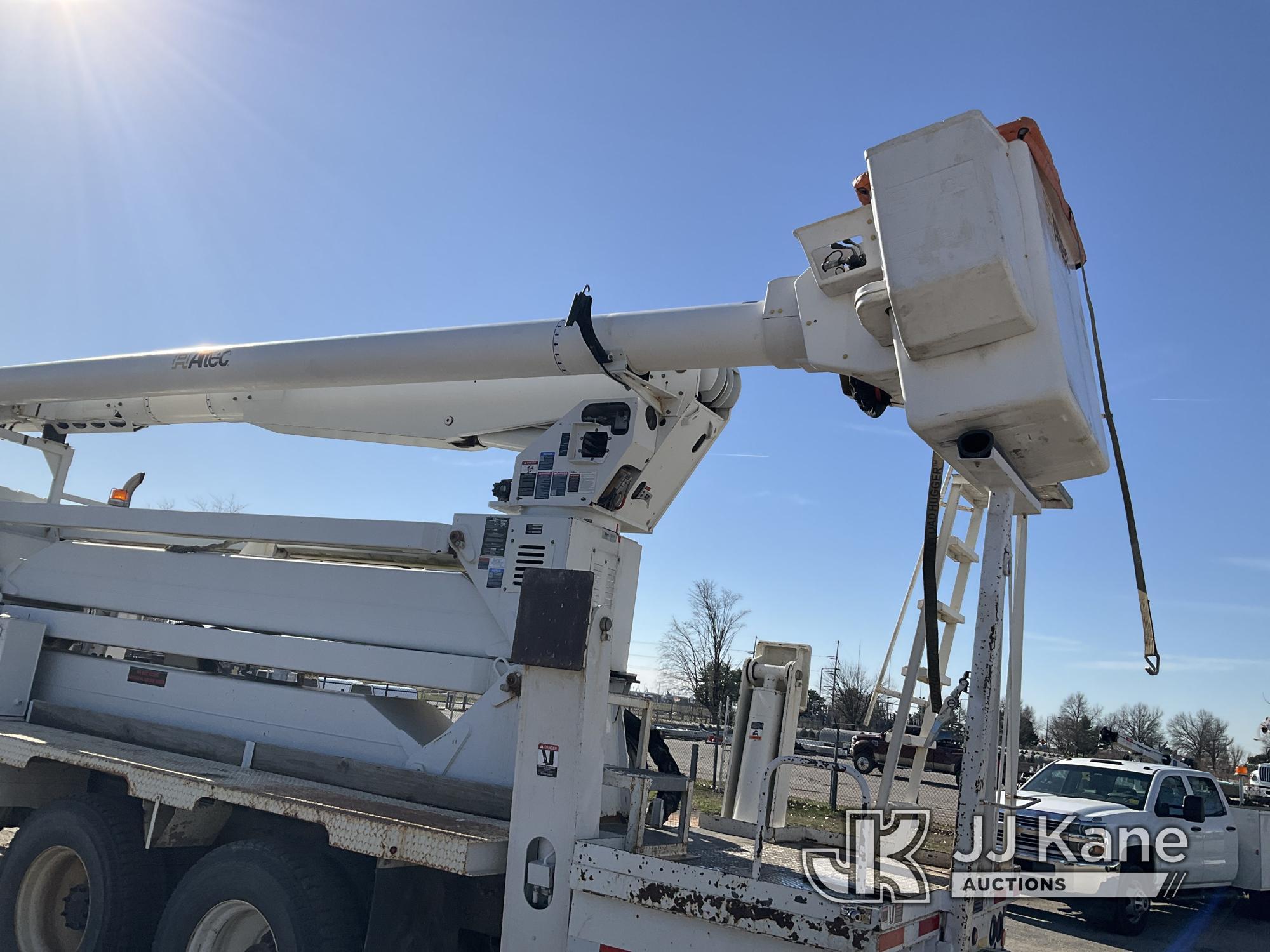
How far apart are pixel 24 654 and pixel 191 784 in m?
2.58

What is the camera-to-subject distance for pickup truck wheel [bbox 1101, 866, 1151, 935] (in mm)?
9383

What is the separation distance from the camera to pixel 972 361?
3.75 meters

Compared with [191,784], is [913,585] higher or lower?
higher

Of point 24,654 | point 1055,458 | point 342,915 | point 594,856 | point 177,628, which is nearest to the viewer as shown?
point 594,856

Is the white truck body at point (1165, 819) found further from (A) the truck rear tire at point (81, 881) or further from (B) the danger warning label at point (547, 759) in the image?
(A) the truck rear tire at point (81, 881)

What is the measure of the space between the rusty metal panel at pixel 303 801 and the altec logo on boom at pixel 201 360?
8.10ft

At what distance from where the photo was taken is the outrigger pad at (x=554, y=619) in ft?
12.7

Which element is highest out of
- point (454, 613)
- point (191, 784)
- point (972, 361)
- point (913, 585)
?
point (972, 361)

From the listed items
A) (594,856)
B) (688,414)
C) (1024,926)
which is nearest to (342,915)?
(594,856)

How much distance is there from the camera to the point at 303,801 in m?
4.36

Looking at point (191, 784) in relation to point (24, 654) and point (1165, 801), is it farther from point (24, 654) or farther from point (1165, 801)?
point (1165, 801)

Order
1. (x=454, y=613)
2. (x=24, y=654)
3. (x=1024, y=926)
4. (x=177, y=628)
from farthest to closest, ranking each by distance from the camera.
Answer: (x=1024, y=926) → (x=24, y=654) → (x=177, y=628) → (x=454, y=613)

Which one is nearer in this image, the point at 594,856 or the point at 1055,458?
the point at 594,856

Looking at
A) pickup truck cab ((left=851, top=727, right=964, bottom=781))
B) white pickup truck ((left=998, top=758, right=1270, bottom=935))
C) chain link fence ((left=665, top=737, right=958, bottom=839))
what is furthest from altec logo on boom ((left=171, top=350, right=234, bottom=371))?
pickup truck cab ((left=851, top=727, right=964, bottom=781))
